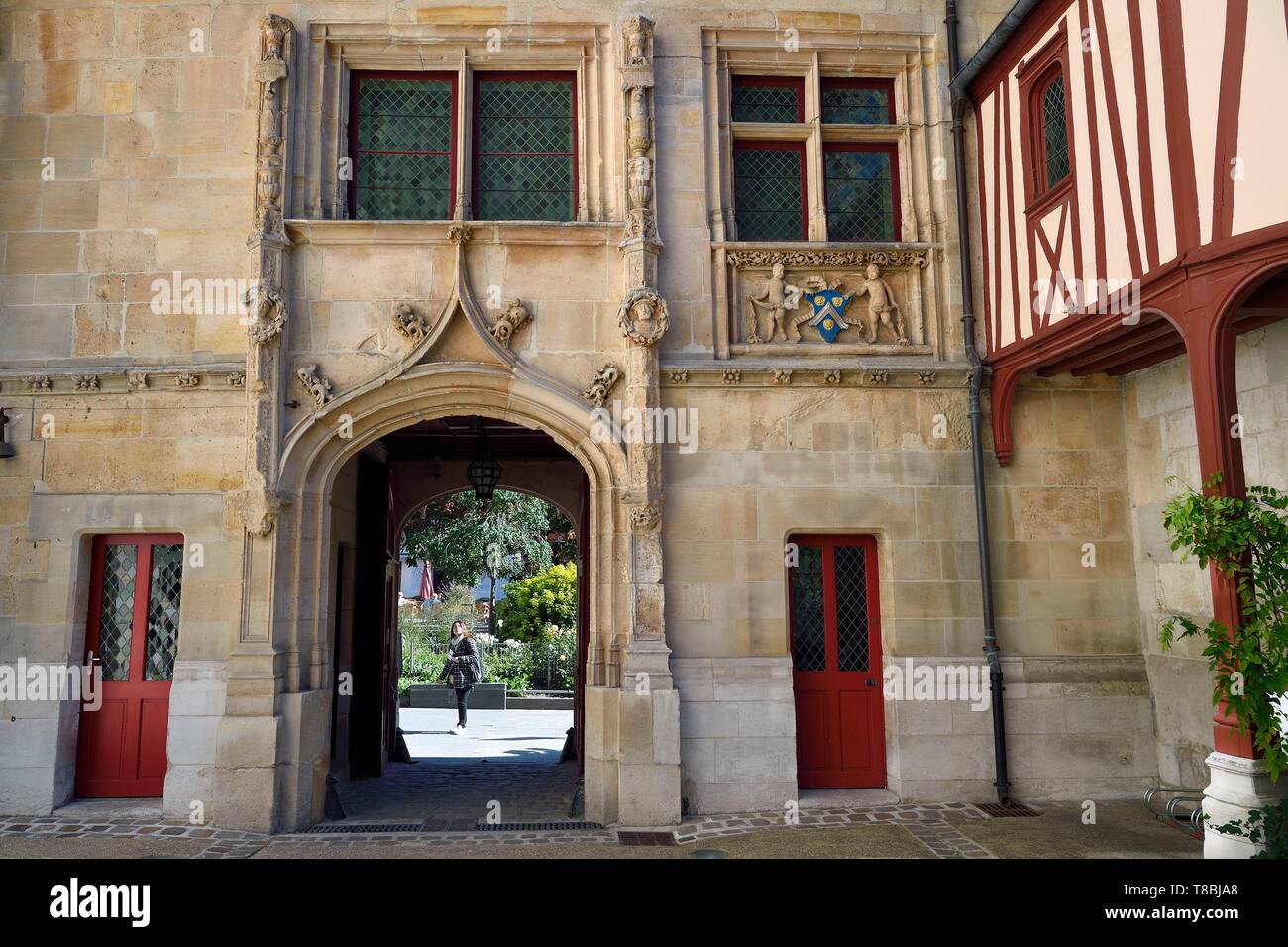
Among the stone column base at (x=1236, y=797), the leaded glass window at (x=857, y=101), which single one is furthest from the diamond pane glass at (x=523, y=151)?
the stone column base at (x=1236, y=797)

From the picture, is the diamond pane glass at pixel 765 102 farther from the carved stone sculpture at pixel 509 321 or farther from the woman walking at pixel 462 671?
the woman walking at pixel 462 671

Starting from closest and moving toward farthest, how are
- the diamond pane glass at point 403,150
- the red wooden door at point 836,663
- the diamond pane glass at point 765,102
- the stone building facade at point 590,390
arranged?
1. the stone building facade at point 590,390
2. the red wooden door at point 836,663
3. the diamond pane glass at point 403,150
4. the diamond pane glass at point 765,102

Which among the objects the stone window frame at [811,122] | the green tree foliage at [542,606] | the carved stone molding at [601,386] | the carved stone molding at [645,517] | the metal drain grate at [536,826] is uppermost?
the stone window frame at [811,122]

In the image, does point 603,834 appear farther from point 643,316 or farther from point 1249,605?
point 1249,605

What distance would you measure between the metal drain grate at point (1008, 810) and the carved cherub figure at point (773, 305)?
4.00 m

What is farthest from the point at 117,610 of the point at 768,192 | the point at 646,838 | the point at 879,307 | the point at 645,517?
the point at 879,307

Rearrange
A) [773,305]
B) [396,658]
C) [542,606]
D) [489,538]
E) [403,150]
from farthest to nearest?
[489,538] < [542,606] < [396,658] < [403,150] < [773,305]

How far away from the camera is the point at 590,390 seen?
291 inches

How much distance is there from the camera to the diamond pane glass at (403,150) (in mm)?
7910

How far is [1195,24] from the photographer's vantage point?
5.40 meters

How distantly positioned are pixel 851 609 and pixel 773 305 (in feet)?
8.62

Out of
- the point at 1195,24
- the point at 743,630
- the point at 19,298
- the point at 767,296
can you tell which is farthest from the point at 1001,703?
the point at 19,298

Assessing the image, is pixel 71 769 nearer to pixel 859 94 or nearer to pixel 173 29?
pixel 173 29

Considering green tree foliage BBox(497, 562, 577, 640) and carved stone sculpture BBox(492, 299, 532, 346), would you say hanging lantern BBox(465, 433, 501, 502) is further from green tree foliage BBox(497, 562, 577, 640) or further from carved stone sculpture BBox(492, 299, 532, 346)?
green tree foliage BBox(497, 562, 577, 640)
